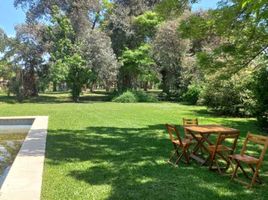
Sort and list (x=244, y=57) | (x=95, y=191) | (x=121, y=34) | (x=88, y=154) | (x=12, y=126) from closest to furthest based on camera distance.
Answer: (x=95, y=191) → (x=88, y=154) → (x=244, y=57) → (x=12, y=126) → (x=121, y=34)

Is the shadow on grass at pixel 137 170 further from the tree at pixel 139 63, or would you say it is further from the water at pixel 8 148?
the tree at pixel 139 63

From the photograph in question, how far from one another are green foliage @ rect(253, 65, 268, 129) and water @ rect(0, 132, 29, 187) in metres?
8.93

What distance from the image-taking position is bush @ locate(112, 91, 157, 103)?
30703mm

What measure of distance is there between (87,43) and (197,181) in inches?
960

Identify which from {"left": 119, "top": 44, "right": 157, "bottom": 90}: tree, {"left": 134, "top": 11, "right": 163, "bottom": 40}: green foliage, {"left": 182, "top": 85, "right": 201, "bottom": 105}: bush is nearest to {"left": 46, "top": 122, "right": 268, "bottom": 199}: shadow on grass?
{"left": 182, "top": 85, "right": 201, "bottom": 105}: bush

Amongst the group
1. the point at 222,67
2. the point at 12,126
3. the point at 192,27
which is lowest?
the point at 12,126

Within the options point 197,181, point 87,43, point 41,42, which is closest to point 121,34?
point 87,43

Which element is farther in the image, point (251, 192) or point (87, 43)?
point (87, 43)

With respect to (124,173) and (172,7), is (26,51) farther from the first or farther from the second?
(124,173)

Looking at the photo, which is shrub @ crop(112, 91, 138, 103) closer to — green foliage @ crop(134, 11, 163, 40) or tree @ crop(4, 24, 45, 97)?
green foliage @ crop(134, 11, 163, 40)

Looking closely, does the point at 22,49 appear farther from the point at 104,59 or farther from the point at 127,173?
the point at 127,173

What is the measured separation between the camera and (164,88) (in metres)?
35.2

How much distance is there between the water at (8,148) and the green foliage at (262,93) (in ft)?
29.3

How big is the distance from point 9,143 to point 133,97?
1988cm
